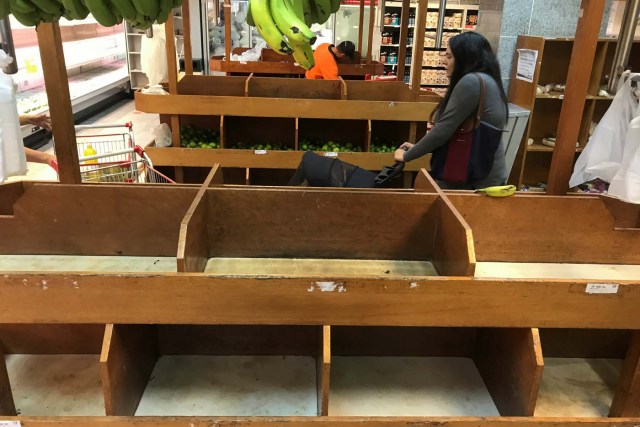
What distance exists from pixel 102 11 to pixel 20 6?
0.26 m

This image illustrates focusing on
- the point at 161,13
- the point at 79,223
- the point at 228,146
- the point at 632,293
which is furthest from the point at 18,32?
the point at 632,293

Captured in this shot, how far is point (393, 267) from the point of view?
7.04 ft

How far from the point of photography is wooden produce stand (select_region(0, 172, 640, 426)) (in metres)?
1.50

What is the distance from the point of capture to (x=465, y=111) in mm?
2586

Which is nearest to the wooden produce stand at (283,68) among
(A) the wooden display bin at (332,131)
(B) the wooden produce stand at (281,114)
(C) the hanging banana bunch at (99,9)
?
(B) the wooden produce stand at (281,114)

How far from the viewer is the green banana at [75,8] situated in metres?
1.45

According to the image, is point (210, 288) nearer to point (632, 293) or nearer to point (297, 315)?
point (297, 315)

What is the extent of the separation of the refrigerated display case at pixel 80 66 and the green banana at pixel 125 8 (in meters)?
4.81

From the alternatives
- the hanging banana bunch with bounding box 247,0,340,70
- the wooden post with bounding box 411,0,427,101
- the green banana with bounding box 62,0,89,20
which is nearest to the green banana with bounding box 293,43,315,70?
the hanging banana bunch with bounding box 247,0,340,70

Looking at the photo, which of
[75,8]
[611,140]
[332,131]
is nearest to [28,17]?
[75,8]

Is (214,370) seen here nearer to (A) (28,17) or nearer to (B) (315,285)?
(B) (315,285)

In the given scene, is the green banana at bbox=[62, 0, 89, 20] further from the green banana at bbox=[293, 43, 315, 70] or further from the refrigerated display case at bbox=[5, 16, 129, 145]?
the refrigerated display case at bbox=[5, 16, 129, 145]

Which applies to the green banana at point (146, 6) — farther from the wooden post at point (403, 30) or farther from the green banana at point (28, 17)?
the wooden post at point (403, 30)

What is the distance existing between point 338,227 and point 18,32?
611 centimetres
